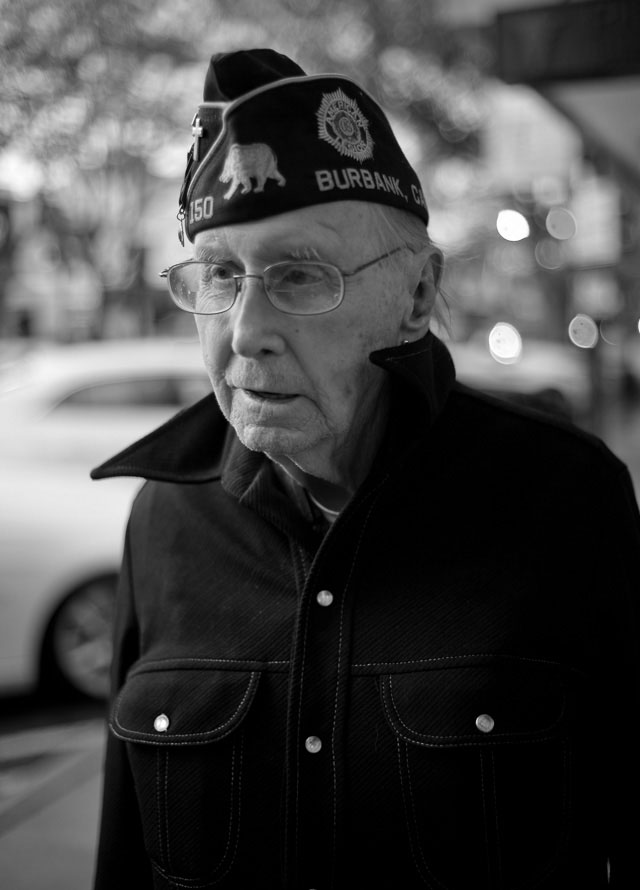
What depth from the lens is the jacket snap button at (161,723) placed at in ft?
5.30

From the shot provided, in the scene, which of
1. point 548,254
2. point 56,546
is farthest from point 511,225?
point 56,546

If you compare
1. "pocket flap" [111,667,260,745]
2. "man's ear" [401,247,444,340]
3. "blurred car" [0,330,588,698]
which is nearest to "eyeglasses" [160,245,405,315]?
"man's ear" [401,247,444,340]

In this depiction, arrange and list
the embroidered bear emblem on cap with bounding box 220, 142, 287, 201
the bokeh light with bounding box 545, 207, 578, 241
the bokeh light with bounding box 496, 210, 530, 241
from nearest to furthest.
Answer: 1. the embroidered bear emblem on cap with bounding box 220, 142, 287, 201
2. the bokeh light with bounding box 545, 207, 578, 241
3. the bokeh light with bounding box 496, 210, 530, 241

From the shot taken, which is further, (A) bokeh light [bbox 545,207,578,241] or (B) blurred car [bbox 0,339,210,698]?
(A) bokeh light [bbox 545,207,578,241]

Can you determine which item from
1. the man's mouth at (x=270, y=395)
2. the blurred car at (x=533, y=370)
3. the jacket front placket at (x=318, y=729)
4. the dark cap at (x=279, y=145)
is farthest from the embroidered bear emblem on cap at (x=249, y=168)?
the blurred car at (x=533, y=370)

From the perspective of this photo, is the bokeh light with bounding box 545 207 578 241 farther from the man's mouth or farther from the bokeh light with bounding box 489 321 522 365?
the man's mouth

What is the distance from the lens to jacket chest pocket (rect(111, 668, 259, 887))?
1.57 meters

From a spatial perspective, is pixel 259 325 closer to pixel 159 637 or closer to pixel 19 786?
pixel 159 637

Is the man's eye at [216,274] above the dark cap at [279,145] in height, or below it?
below

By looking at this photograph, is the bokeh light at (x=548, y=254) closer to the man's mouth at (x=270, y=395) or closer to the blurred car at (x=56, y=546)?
the blurred car at (x=56, y=546)

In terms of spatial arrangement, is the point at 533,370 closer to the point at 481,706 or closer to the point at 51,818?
the point at 51,818

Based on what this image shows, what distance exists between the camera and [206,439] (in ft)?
6.01

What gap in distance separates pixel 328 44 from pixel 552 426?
951 centimetres

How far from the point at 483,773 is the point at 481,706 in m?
0.10
